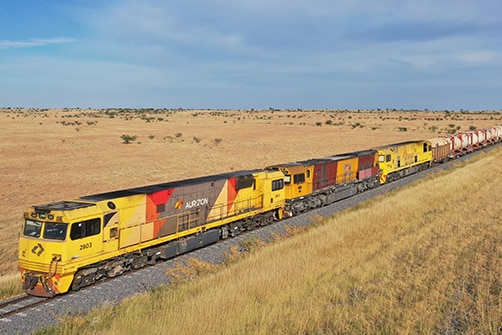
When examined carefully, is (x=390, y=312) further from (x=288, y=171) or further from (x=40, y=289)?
(x=288, y=171)

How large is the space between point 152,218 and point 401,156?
31659 mm

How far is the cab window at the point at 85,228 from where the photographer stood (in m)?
15.8

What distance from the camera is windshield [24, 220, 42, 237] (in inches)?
635

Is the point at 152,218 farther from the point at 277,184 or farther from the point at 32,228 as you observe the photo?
the point at 277,184

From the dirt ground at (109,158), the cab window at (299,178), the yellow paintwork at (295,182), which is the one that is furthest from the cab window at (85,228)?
the cab window at (299,178)

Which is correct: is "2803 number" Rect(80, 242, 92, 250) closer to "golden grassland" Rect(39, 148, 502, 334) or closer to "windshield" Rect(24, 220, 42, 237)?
"windshield" Rect(24, 220, 42, 237)

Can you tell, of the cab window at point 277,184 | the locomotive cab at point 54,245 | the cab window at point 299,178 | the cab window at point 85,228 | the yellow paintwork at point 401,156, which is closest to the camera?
the locomotive cab at point 54,245

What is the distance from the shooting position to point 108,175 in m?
42.5

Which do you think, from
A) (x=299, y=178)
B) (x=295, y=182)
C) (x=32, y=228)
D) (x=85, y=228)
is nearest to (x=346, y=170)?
(x=299, y=178)

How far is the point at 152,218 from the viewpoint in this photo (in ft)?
63.8

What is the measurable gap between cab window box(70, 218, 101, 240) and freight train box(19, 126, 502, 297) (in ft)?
0.12

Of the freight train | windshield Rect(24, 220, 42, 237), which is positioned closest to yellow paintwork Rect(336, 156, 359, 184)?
the freight train

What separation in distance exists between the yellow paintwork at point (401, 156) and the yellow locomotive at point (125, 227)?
19.1 metres

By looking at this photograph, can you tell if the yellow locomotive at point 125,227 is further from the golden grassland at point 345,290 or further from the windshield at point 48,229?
the golden grassland at point 345,290
